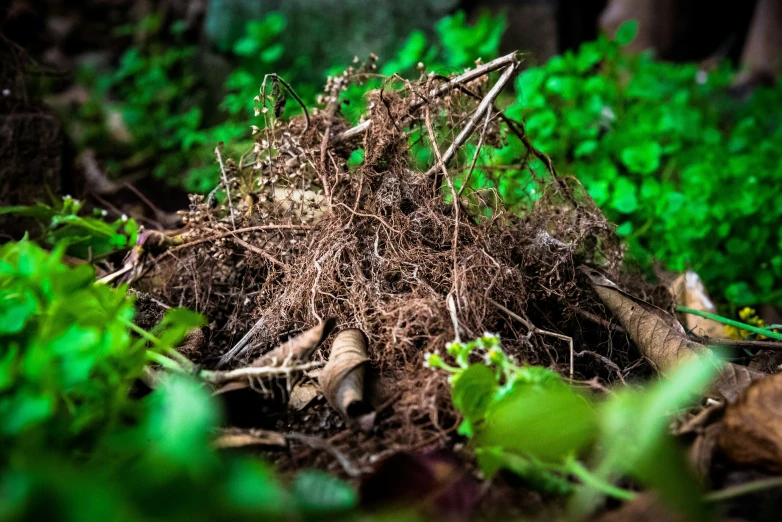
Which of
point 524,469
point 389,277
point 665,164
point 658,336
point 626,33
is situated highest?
point 626,33

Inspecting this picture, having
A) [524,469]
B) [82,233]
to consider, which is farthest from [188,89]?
[524,469]

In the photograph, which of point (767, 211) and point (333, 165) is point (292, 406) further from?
point (767, 211)

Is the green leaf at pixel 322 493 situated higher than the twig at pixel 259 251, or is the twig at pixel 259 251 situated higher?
the twig at pixel 259 251

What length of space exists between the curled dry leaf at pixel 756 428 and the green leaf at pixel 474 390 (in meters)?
0.45

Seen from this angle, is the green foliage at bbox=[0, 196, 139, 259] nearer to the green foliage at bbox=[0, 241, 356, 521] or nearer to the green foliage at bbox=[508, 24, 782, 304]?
the green foliage at bbox=[0, 241, 356, 521]

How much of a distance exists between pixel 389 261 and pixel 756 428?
0.89 metres

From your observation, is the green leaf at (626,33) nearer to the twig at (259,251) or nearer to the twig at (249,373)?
the twig at (259,251)

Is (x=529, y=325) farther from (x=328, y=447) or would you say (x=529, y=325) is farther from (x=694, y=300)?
(x=694, y=300)

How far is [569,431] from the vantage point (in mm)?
994

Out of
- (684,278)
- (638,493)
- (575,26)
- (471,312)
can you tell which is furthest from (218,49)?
(638,493)

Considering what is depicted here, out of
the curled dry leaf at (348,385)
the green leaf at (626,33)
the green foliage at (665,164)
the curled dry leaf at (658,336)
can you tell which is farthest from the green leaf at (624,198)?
the curled dry leaf at (348,385)

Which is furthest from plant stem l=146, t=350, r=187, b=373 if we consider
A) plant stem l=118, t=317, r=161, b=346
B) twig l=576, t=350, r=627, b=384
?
twig l=576, t=350, r=627, b=384

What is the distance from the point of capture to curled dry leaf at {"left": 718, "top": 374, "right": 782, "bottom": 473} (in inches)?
44.6

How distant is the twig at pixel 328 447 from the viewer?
3.91 feet
